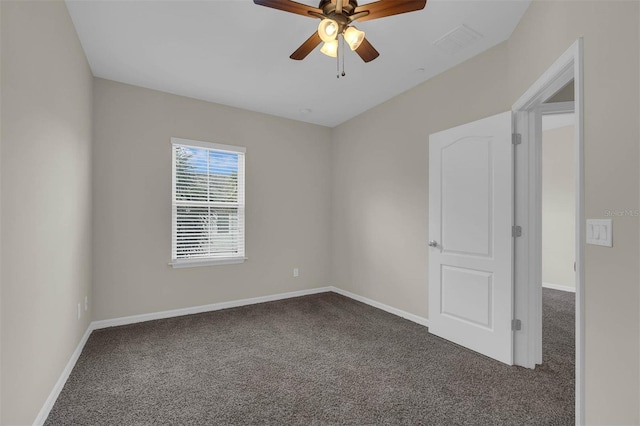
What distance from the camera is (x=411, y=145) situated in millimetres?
3645

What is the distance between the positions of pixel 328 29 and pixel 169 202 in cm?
282

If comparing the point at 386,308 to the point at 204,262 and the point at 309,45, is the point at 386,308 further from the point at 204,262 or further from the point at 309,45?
A: the point at 309,45

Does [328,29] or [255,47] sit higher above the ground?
[255,47]

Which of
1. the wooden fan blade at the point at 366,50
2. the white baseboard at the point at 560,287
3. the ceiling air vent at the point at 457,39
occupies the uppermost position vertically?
the ceiling air vent at the point at 457,39

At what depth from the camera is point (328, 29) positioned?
1969 millimetres

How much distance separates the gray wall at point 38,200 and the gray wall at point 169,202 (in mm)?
793

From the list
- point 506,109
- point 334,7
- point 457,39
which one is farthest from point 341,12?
point 506,109

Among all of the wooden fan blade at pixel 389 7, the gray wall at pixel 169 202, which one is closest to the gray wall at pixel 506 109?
the gray wall at pixel 169 202

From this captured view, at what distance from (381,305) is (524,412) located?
7.17 feet

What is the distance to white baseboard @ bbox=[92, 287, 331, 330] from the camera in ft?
11.2

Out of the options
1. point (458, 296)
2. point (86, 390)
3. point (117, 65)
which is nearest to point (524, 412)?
point (458, 296)

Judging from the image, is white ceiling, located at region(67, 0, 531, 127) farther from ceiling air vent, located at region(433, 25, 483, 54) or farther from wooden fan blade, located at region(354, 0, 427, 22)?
wooden fan blade, located at region(354, 0, 427, 22)

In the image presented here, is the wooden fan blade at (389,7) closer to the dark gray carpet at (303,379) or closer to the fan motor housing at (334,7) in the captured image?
the fan motor housing at (334,7)

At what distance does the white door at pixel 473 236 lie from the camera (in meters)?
2.57
